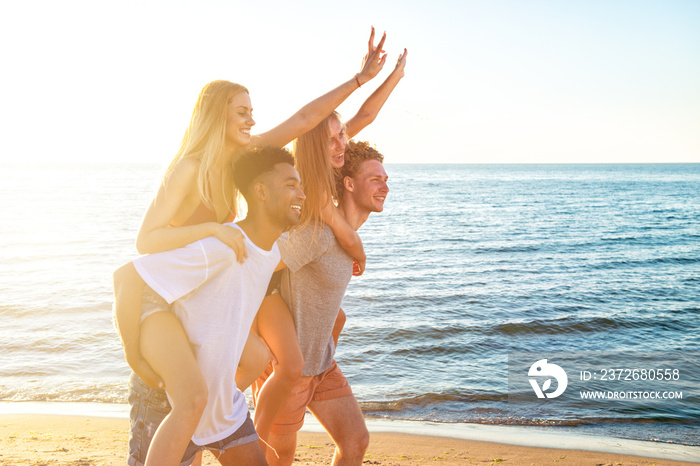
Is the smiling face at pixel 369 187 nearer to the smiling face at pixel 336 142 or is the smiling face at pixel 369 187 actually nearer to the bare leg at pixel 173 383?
the smiling face at pixel 336 142

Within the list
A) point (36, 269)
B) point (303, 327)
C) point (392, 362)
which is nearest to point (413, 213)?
point (36, 269)

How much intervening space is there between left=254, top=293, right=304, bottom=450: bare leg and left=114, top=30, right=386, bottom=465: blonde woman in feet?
1.01

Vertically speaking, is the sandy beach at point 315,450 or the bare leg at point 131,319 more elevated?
the bare leg at point 131,319

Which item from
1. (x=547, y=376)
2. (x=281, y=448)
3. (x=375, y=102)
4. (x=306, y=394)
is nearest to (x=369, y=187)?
(x=375, y=102)

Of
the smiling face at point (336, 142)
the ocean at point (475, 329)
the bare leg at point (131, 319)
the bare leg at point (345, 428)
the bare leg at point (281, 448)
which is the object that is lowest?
the ocean at point (475, 329)

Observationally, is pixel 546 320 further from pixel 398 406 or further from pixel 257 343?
pixel 257 343

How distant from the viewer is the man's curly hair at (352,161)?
4.01 metres

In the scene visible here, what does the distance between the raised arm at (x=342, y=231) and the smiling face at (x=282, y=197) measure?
0.70 meters

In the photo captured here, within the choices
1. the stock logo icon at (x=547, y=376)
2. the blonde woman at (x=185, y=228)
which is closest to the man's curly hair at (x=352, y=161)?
the blonde woman at (x=185, y=228)

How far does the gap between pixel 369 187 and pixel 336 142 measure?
0.39 meters

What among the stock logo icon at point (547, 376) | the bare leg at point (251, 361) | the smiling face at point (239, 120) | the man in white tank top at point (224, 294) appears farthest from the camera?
the stock logo icon at point (547, 376)

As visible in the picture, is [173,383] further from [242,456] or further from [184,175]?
[184,175]

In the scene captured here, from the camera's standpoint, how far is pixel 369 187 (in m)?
3.95

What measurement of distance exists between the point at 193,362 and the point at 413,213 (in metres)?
37.4
